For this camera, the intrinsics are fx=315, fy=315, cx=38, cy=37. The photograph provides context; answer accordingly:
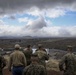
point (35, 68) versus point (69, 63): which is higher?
point (35, 68)

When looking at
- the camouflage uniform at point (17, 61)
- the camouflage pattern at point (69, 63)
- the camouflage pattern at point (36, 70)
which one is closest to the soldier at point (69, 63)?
the camouflage pattern at point (69, 63)

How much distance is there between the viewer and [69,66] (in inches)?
421

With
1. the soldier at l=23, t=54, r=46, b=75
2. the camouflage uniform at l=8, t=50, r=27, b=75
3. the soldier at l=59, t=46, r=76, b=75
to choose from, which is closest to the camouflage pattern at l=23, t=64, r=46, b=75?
the soldier at l=23, t=54, r=46, b=75

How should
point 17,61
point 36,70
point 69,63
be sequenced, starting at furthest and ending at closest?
point 17,61
point 69,63
point 36,70

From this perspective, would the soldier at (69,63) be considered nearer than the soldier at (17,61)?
Yes

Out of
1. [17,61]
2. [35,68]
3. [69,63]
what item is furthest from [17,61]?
[35,68]

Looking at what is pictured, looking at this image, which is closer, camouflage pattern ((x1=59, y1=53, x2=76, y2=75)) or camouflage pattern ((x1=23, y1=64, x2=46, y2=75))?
camouflage pattern ((x1=23, y1=64, x2=46, y2=75))

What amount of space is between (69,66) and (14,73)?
1953mm

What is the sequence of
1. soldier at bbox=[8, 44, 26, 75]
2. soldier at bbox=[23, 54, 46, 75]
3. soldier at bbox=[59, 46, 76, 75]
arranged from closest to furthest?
soldier at bbox=[23, 54, 46, 75] → soldier at bbox=[59, 46, 76, 75] → soldier at bbox=[8, 44, 26, 75]

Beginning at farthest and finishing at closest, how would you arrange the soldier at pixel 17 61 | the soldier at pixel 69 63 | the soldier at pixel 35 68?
1. the soldier at pixel 17 61
2. the soldier at pixel 69 63
3. the soldier at pixel 35 68

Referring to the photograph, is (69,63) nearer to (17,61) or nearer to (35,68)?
(17,61)

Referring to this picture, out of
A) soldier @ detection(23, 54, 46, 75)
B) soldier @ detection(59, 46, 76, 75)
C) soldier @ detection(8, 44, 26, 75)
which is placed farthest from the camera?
soldier @ detection(8, 44, 26, 75)

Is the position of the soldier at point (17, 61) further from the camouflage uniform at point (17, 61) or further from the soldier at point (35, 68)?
the soldier at point (35, 68)

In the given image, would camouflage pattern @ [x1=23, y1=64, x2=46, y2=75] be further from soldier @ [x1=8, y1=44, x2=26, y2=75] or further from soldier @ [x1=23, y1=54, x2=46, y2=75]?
soldier @ [x1=8, y1=44, x2=26, y2=75]
